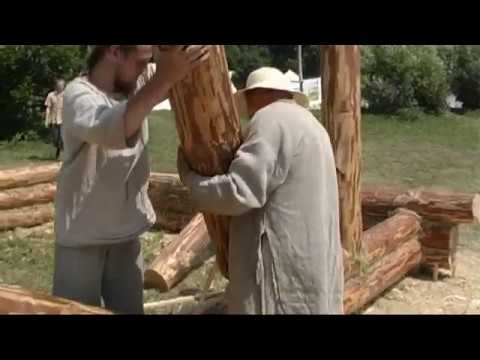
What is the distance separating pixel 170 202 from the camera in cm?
816

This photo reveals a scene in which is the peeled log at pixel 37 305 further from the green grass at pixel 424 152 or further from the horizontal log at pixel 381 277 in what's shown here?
the green grass at pixel 424 152

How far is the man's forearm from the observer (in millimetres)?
2254

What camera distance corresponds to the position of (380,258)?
6105mm

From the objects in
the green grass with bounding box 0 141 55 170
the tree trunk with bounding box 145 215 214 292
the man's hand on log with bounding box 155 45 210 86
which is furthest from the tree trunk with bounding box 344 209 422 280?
the green grass with bounding box 0 141 55 170

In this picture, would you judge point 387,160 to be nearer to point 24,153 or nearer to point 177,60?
point 24,153

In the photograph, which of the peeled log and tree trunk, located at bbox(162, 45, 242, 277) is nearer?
tree trunk, located at bbox(162, 45, 242, 277)

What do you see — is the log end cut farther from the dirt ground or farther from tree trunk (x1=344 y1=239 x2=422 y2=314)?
tree trunk (x1=344 y1=239 x2=422 y2=314)

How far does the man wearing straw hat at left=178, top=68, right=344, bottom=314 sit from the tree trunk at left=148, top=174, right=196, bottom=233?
5383 millimetres

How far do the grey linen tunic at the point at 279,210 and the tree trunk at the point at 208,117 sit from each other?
6 centimetres

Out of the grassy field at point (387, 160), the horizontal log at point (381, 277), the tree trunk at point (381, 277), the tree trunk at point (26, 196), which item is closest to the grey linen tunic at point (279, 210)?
the horizontal log at point (381, 277)

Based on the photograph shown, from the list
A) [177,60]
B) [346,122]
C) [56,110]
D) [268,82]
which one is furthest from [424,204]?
[56,110]
